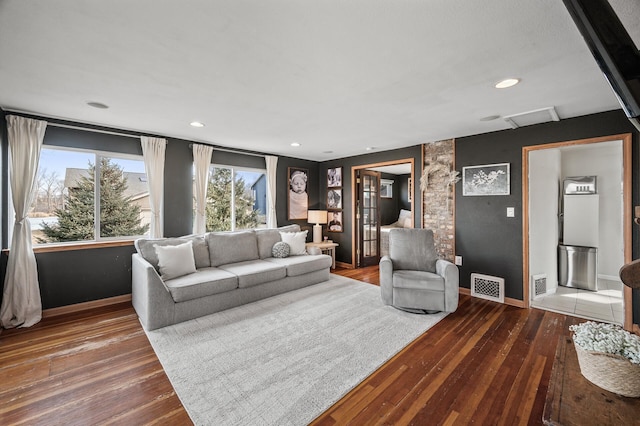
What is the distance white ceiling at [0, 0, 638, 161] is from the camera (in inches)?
59.0

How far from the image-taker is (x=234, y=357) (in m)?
2.40

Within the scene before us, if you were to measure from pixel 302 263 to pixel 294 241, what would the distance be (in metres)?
0.59

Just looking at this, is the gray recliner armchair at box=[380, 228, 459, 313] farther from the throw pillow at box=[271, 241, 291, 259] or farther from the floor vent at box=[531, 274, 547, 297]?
the throw pillow at box=[271, 241, 291, 259]

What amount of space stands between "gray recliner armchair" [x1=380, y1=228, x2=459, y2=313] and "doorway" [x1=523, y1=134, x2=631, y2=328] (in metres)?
1.19

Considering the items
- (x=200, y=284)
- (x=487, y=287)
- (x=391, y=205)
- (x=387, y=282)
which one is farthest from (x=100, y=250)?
(x=391, y=205)

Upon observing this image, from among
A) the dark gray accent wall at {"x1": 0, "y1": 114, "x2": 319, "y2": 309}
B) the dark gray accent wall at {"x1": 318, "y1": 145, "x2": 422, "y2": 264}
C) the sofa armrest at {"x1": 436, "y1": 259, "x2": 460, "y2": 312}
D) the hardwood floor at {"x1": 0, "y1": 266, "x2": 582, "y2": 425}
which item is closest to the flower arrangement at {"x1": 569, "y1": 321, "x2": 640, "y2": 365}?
the hardwood floor at {"x1": 0, "y1": 266, "x2": 582, "y2": 425}

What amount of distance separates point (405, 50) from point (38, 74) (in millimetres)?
2833

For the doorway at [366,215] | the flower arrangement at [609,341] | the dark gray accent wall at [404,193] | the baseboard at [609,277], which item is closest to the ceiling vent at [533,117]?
the doorway at [366,215]

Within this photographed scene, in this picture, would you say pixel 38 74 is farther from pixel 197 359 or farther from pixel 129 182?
pixel 197 359

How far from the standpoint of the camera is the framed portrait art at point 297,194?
584 cm

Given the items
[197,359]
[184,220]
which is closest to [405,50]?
[197,359]

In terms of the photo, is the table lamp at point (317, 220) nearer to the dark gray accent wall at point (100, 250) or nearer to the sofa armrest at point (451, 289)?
the dark gray accent wall at point (100, 250)

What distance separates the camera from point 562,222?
4.71 metres

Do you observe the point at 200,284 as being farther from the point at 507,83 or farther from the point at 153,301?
the point at 507,83
